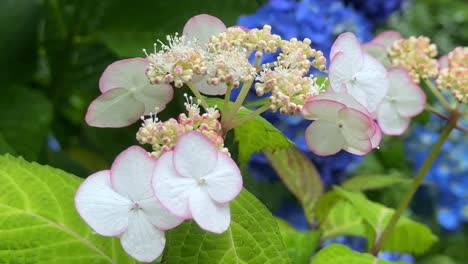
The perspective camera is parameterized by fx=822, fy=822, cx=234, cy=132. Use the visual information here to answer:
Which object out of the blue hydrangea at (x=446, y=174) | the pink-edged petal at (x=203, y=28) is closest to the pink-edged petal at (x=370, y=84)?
the pink-edged petal at (x=203, y=28)

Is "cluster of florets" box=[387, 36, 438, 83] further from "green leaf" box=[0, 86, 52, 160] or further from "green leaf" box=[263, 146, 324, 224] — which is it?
"green leaf" box=[0, 86, 52, 160]

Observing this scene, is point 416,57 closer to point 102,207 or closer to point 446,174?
point 102,207

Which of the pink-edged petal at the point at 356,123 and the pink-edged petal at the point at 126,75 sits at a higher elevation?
the pink-edged petal at the point at 356,123

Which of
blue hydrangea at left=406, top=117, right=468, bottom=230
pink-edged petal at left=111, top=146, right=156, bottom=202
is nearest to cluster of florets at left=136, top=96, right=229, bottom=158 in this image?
pink-edged petal at left=111, top=146, right=156, bottom=202

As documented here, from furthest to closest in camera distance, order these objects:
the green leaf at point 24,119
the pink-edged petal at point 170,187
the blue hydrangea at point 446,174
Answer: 1. the blue hydrangea at point 446,174
2. the green leaf at point 24,119
3. the pink-edged petal at point 170,187

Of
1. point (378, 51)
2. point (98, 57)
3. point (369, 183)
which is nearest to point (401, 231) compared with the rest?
point (369, 183)

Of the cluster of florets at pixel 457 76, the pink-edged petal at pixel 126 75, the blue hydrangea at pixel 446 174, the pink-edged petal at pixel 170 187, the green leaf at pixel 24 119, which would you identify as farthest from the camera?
the blue hydrangea at pixel 446 174

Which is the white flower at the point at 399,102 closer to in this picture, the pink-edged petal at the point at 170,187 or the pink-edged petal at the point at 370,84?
the pink-edged petal at the point at 370,84
